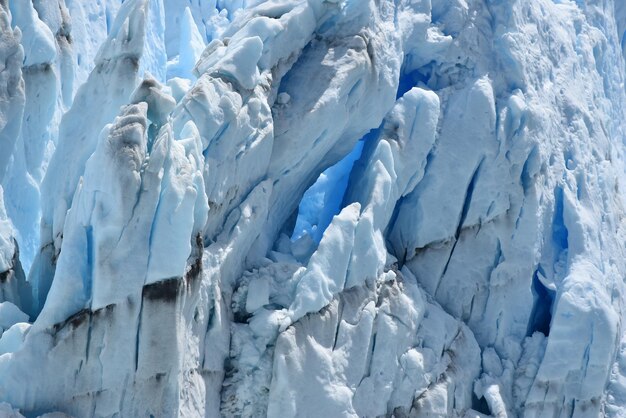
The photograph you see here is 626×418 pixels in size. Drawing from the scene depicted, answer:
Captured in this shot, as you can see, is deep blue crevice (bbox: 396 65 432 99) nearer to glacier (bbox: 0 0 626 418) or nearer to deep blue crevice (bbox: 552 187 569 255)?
glacier (bbox: 0 0 626 418)

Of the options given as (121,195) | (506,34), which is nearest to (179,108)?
(121,195)

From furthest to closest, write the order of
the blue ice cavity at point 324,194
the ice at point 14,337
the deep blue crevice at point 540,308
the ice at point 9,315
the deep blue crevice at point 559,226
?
the deep blue crevice at point 559,226 → the deep blue crevice at point 540,308 → the blue ice cavity at point 324,194 → the ice at point 9,315 → the ice at point 14,337

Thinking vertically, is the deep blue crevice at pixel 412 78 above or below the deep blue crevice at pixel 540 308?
above

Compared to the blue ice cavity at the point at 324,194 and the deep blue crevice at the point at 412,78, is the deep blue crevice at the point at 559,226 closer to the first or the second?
the deep blue crevice at the point at 412,78

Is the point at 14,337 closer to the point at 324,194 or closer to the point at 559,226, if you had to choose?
the point at 324,194

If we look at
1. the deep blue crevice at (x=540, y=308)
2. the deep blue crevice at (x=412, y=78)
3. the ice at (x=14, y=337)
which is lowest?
the deep blue crevice at (x=540, y=308)

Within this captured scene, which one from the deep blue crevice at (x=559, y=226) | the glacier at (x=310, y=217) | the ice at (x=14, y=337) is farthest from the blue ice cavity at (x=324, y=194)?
the ice at (x=14, y=337)

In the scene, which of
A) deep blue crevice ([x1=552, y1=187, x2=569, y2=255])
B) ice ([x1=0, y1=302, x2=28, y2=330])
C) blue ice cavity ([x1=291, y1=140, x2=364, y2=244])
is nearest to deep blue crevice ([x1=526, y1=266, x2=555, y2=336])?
deep blue crevice ([x1=552, y1=187, x2=569, y2=255])

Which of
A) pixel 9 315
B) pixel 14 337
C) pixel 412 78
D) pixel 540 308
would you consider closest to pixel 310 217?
pixel 412 78
